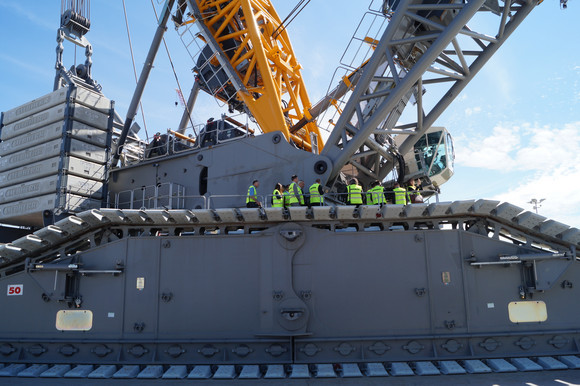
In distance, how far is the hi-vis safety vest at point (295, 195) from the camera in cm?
980

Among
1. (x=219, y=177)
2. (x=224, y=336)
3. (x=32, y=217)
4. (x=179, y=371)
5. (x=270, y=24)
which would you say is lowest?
(x=179, y=371)

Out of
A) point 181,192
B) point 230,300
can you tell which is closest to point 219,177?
point 181,192

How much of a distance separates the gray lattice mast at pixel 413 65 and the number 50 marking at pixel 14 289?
7794mm

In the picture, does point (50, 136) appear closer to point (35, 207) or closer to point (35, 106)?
point (35, 106)

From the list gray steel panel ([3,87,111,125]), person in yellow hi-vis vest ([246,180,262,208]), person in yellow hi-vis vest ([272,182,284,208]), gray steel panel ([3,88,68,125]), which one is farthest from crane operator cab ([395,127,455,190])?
gray steel panel ([3,88,68,125])

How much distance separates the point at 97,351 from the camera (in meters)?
9.16

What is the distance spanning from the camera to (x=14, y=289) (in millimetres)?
9773

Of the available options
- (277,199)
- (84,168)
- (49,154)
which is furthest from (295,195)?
(49,154)

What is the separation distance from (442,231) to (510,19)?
18.8ft

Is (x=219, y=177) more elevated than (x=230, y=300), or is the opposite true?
(x=219, y=177)

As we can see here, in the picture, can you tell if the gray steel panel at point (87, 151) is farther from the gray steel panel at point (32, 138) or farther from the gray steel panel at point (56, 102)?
the gray steel panel at point (56, 102)

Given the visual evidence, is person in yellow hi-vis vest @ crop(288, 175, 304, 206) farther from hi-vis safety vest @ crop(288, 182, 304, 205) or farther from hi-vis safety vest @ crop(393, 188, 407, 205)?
hi-vis safety vest @ crop(393, 188, 407, 205)

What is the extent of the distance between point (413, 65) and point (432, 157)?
148 inches

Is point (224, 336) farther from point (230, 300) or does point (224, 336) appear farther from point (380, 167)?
point (380, 167)
